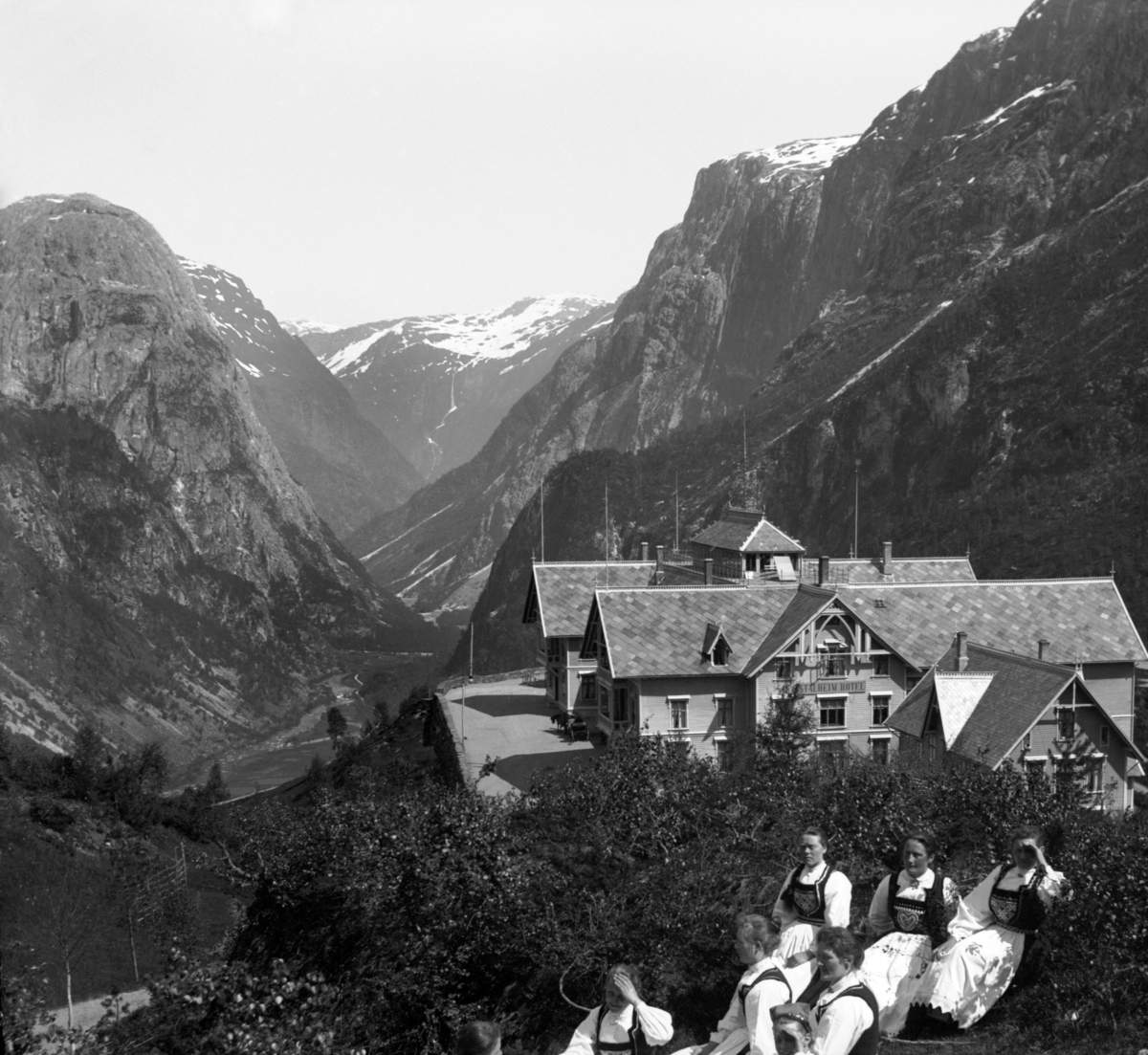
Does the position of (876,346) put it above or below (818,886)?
above

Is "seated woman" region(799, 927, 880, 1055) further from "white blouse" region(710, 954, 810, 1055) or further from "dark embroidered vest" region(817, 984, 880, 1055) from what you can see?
"white blouse" region(710, 954, 810, 1055)

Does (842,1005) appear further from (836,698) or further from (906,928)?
(836,698)

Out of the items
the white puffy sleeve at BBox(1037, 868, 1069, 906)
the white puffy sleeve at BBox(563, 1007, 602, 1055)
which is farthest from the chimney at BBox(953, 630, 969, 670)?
the white puffy sleeve at BBox(563, 1007, 602, 1055)

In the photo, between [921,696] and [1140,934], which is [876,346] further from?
[1140,934]

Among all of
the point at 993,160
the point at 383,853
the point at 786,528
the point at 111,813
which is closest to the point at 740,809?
the point at 383,853

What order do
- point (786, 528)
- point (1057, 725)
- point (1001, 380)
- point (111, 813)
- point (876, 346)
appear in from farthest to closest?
point (876, 346), point (786, 528), point (1001, 380), point (111, 813), point (1057, 725)

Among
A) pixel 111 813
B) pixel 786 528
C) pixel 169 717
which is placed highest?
pixel 786 528

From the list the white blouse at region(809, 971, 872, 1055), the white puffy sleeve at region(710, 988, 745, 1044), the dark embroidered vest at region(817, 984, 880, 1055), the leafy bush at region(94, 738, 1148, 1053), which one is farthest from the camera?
the leafy bush at region(94, 738, 1148, 1053)
